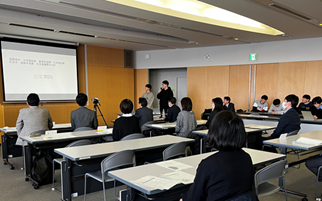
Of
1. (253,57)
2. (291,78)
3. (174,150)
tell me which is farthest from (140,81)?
(174,150)

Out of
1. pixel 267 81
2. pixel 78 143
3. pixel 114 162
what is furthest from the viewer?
pixel 267 81

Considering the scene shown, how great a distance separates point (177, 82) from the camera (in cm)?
1047

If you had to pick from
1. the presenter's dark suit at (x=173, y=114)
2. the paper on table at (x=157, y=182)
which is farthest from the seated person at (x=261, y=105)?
the paper on table at (x=157, y=182)

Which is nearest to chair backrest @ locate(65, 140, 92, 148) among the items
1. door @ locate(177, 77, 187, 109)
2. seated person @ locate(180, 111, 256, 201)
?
seated person @ locate(180, 111, 256, 201)

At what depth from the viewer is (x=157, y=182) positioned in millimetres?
1823

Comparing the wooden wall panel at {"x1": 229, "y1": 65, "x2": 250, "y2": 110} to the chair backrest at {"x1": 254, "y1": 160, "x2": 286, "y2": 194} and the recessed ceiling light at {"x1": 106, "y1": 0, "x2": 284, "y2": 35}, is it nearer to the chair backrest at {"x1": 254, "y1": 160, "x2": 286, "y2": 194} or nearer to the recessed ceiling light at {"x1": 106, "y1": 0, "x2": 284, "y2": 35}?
the recessed ceiling light at {"x1": 106, "y1": 0, "x2": 284, "y2": 35}

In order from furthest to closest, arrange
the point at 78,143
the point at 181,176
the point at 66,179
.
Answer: the point at 78,143
the point at 66,179
the point at 181,176

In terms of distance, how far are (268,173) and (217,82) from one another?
22.6 ft

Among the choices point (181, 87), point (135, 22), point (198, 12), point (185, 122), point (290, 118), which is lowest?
point (185, 122)

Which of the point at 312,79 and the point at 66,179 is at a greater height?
the point at 312,79

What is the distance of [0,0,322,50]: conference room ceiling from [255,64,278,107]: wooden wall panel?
980mm

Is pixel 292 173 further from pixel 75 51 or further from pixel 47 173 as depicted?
pixel 75 51

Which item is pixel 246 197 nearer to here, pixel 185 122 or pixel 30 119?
pixel 185 122

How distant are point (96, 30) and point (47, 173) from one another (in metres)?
4.21
